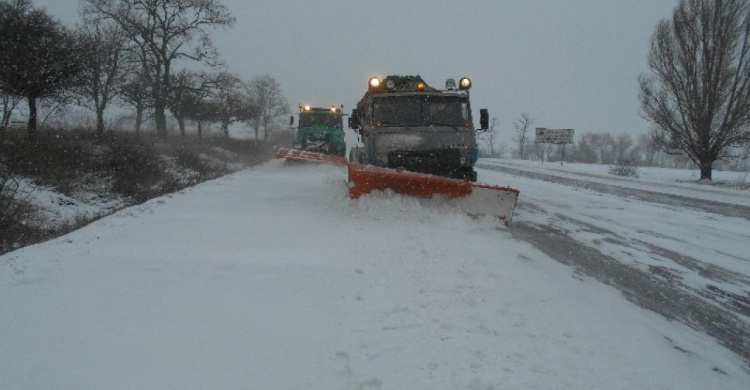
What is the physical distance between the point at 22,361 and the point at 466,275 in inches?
136

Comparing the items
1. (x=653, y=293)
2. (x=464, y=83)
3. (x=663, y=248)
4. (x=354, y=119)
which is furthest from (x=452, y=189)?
(x=354, y=119)

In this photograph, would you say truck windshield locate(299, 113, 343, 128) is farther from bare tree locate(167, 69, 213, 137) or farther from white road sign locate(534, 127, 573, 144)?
white road sign locate(534, 127, 573, 144)

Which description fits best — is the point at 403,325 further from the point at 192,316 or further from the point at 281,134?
Answer: the point at 281,134

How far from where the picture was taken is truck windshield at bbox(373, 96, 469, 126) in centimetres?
912

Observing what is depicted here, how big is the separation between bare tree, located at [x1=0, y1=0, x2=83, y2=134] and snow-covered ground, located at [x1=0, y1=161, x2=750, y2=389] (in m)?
8.13

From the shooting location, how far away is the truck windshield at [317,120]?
20.4 metres

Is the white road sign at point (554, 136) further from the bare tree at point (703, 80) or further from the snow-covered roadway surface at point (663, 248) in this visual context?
the snow-covered roadway surface at point (663, 248)

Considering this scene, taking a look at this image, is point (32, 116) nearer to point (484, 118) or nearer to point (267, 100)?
point (484, 118)

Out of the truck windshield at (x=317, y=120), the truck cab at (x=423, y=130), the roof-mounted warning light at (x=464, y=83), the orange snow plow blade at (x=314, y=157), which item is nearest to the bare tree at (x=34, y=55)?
the orange snow plow blade at (x=314, y=157)

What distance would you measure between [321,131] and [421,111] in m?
11.3

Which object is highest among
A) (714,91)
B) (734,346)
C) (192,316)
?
(714,91)

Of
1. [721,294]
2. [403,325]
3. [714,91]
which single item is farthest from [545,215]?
[714,91]

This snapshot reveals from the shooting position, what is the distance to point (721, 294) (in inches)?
169

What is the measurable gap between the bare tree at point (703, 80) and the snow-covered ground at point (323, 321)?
1891cm
